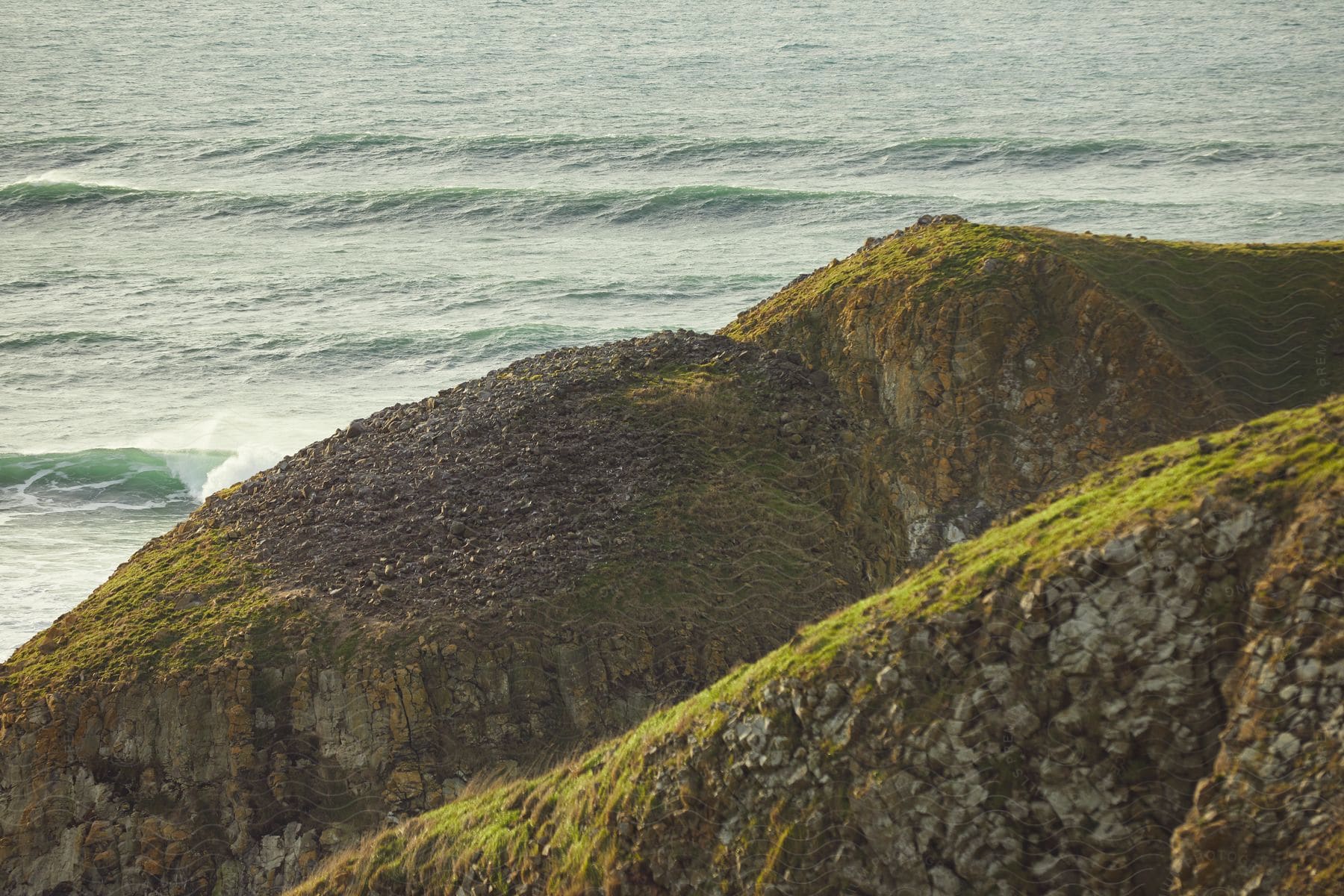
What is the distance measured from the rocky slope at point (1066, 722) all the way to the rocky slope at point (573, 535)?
2.52m

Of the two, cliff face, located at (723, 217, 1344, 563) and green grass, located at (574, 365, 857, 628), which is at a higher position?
cliff face, located at (723, 217, 1344, 563)

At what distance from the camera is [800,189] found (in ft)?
113

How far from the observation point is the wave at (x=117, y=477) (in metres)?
18.7

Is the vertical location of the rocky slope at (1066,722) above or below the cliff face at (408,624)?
above

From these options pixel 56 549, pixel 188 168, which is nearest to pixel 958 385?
pixel 56 549

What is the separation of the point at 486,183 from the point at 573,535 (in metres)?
29.3

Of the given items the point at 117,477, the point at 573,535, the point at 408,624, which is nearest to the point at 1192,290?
the point at 573,535

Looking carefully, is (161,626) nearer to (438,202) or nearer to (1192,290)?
(1192,290)

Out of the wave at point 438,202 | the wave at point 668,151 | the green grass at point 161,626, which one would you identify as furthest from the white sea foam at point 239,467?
the wave at point 668,151

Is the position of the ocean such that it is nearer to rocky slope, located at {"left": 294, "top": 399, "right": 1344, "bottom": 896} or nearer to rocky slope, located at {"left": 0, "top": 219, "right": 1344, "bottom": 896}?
rocky slope, located at {"left": 0, "top": 219, "right": 1344, "bottom": 896}

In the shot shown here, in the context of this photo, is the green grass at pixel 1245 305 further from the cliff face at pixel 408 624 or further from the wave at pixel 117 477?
the wave at pixel 117 477

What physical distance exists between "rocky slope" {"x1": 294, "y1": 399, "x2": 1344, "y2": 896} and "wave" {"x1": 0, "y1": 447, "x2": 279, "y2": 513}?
576 inches

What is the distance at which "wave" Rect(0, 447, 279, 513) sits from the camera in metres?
18.7

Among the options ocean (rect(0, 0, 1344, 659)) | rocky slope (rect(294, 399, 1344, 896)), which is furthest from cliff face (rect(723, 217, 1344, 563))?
ocean (rect(0, 0, 1344, 659))
